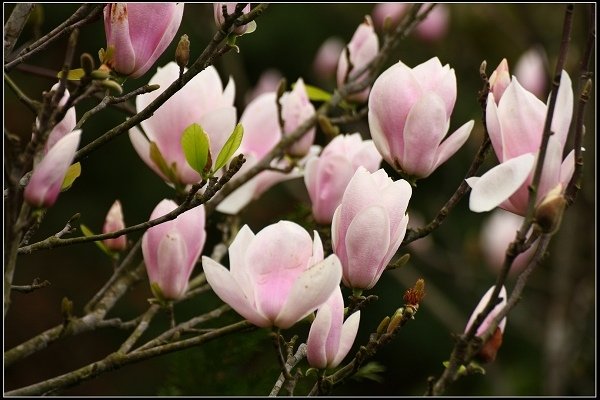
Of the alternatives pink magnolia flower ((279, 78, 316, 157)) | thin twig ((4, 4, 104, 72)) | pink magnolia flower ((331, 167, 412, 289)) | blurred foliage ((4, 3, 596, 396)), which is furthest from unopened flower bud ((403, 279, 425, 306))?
blurred foliage ((4, 3, 596, 396))

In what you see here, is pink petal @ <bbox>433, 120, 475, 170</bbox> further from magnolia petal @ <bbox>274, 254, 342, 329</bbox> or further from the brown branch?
the brown branch

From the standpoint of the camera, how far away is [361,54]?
51.0 inches

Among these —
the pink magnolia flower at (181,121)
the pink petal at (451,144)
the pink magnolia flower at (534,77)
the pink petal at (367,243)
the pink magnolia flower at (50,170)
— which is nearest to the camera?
the pink magnolia flower at (50,170)

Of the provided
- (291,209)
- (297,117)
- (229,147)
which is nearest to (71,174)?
(229,147)

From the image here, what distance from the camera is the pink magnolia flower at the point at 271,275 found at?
0.70m

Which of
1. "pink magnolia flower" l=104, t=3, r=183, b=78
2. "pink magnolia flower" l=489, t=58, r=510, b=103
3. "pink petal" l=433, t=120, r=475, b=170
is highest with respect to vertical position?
"pink magnolia flower" l=104, t=3, r=183, b=78

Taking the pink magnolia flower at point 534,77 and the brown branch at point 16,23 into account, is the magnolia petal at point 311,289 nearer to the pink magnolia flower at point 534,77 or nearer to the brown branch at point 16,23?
the brown branch at point 16,23

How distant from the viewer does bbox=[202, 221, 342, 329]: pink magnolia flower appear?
701mm

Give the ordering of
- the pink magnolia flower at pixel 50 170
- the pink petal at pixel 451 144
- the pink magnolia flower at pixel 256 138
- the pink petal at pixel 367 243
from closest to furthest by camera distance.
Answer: the pink magnolia flower at pixel 50 170
the pink petal at pixel 367 243
the pink petal at pixel 451 144
the pink magnolia flower at pixel 256 138

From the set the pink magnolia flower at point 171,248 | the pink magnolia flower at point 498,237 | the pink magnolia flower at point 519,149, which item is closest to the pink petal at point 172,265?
the pink magnolia flower at point 171,248

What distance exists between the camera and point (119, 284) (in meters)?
1.04

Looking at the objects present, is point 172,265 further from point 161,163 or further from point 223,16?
point 223,16

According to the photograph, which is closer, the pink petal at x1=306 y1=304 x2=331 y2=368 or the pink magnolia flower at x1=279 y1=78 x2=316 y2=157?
the pink petal at x1=306 y1=304 x2=331 y2=368

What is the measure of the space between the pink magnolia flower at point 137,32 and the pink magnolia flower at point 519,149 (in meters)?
0.30
